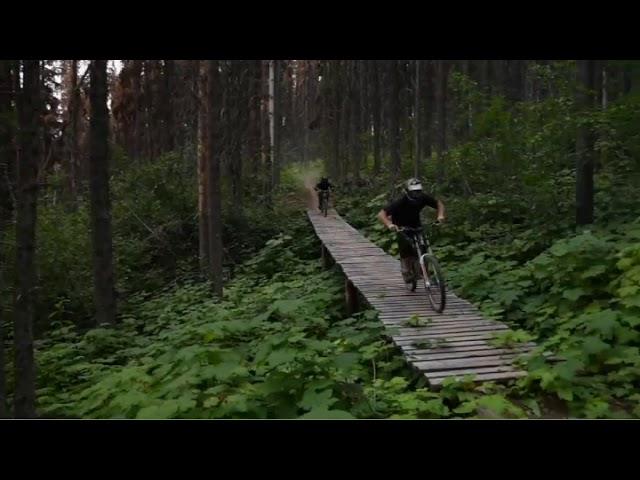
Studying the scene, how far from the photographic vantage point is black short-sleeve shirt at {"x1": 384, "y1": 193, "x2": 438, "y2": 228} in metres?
8.50

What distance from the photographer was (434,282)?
8.02 metres

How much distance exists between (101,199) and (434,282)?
580 cm

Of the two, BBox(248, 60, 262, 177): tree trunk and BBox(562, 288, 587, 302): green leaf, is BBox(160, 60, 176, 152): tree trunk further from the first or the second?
BBox(562, 288, 587, 302): green leaf

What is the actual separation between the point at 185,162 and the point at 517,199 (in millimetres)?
11411

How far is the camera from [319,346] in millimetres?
4828

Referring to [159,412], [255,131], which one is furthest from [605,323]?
[255,131]

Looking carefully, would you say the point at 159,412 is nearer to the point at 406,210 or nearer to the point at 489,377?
the point at 489,377

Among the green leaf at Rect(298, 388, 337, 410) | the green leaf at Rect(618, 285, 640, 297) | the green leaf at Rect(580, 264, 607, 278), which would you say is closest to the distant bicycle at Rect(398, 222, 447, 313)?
the green leaf at Rect(580, 264, 607, 278)

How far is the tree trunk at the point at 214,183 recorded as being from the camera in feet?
39.8

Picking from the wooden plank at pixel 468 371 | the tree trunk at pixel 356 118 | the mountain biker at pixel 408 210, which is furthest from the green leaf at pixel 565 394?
the tree trunk at pixel 356 118

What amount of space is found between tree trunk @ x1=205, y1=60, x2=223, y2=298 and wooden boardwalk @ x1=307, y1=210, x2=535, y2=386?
→ 8.76ft

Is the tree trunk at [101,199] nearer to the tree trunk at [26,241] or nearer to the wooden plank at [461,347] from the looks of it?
the tree trunk at [26,241]

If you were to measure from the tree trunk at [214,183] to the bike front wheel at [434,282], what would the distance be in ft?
17.1
